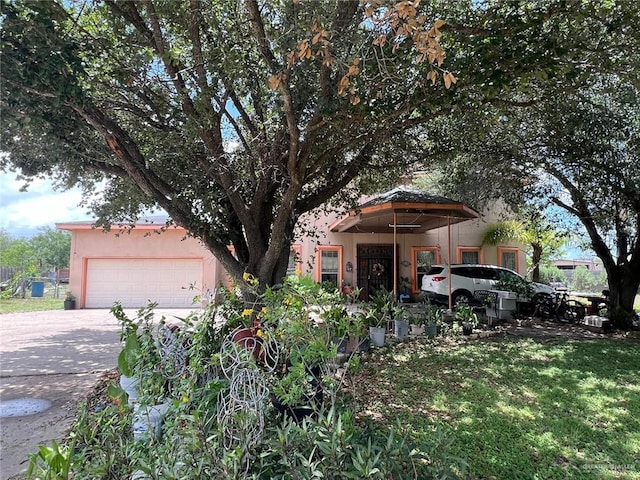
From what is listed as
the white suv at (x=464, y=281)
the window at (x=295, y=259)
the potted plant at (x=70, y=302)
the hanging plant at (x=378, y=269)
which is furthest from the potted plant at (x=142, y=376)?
the potted plant at (x=70, y=302)

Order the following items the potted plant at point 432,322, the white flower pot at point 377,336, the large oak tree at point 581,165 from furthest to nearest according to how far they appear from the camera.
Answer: the potted plant at point 432,322
the large oak tree at point 581,165
the white flower pot at point 377,336

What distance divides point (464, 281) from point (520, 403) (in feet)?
29.1

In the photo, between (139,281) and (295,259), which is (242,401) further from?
(139,281)

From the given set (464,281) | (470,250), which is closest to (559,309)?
(464,281)

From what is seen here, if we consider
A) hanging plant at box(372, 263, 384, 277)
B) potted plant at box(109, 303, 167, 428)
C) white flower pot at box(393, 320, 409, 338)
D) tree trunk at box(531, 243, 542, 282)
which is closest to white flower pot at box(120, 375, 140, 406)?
potted plant at box(109, 303, 167, 428)

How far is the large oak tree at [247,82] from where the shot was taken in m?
4.04

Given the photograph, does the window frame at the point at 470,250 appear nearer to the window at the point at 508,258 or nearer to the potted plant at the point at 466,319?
the window at the point at 508,258

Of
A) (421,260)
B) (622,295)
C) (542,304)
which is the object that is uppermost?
(421,260)

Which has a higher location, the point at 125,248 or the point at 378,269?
the point at 125,248

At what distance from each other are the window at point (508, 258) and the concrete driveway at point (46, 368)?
556 inches

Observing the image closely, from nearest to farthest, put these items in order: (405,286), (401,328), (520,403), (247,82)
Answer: (520,403) < (247,82) < (401,328) < (405,286)

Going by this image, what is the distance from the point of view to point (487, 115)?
20.9 feet

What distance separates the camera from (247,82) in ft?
20.8

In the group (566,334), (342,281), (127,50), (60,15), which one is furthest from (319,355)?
(342,281)
